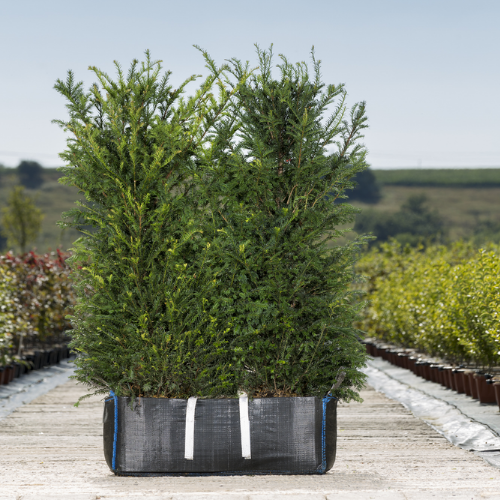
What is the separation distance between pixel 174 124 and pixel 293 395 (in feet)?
7.86

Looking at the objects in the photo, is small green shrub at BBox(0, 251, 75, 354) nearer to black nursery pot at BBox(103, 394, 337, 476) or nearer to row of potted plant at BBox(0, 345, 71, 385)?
row of potted plant at BBox(0, 345, 71, 385)

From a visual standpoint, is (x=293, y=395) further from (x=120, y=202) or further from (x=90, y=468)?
(x=120, y=202)

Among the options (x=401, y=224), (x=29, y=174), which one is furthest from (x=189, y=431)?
(x=29, y=174)

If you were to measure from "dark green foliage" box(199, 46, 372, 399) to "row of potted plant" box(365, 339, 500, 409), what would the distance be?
3.51 metres

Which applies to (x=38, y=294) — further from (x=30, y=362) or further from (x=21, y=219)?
(x=21, y=219)

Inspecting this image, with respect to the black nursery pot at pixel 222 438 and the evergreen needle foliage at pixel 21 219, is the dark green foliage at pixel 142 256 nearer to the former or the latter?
the black nursery pot at pixel 222 438

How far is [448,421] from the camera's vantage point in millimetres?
7441

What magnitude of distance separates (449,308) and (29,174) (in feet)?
406

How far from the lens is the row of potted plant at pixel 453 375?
8516 millimetres

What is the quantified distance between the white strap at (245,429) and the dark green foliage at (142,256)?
250mm

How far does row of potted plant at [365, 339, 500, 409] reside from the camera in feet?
27.9

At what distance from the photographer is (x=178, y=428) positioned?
4.96 metres

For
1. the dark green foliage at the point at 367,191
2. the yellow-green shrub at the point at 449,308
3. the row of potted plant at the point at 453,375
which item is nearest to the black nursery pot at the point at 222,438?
the yellow-green shrub at the point at 449,308

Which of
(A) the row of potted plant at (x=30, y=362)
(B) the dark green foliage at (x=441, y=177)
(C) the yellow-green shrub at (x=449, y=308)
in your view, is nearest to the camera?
(C) the yellow-green shrub at (x=449, y=308)
